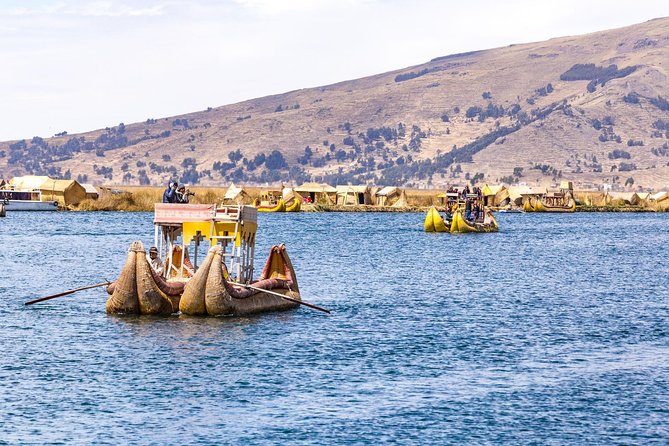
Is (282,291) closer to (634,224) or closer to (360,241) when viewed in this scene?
(360,241)

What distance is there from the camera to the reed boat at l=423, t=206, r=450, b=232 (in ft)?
403

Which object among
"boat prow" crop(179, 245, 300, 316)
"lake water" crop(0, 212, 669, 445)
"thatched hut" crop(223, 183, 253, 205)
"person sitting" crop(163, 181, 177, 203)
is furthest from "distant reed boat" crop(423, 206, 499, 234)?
"boat prow" crop(179, 245, 300, 316)

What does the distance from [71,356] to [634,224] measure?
12992cm

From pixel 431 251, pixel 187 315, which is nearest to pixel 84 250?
pixel 431 251

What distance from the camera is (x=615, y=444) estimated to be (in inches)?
1138

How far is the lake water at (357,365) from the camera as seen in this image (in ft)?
99.1

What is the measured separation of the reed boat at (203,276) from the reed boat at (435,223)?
72.0 metres

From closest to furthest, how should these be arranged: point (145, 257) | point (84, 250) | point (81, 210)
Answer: point (145, 257) < point (84, 250) < point (81, 210)

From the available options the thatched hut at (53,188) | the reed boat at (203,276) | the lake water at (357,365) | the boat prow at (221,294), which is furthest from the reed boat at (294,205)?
the boat prow at (221,294)

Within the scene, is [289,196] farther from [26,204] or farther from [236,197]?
[26,204]

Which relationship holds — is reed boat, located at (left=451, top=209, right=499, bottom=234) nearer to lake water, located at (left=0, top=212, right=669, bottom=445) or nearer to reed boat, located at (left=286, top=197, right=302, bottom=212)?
lake water, located at (left=0, top=212, right=669, bottom=445)

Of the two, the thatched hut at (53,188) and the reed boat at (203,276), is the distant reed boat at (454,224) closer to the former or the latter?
the thatched hut at (53,188)

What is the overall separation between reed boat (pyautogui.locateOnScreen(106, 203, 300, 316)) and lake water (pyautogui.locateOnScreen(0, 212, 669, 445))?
676 mm

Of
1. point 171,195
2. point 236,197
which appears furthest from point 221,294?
point 236,197
